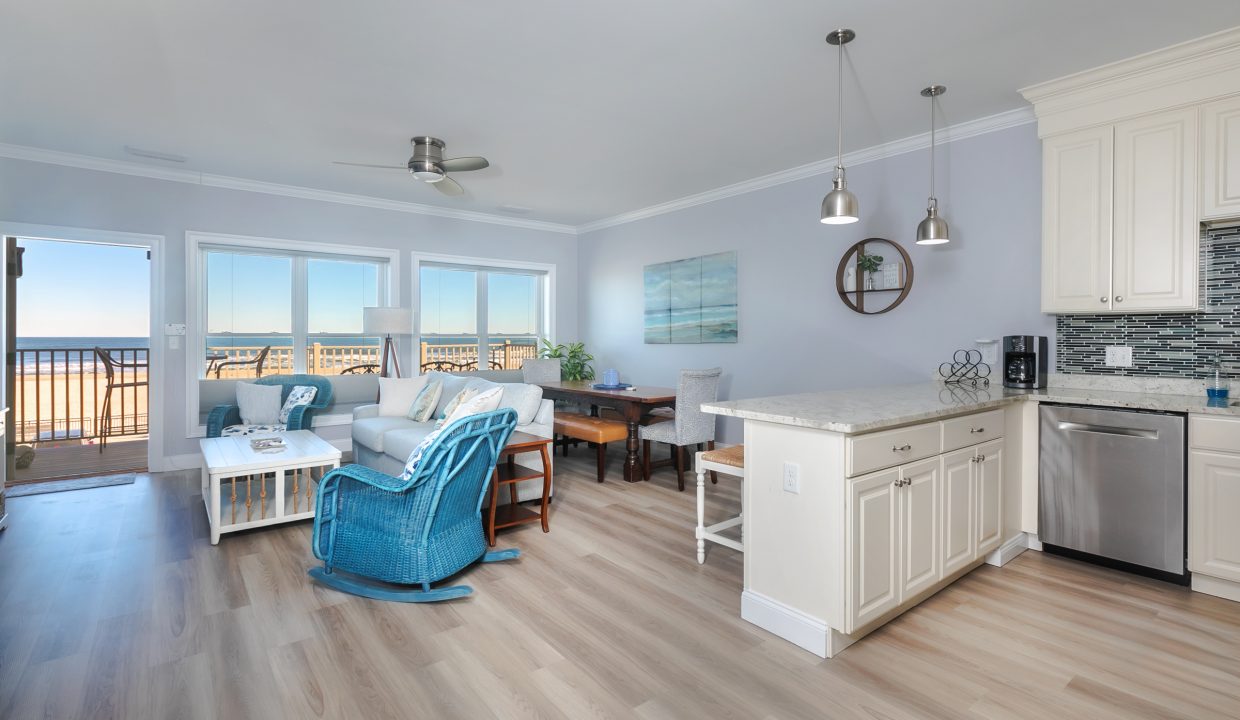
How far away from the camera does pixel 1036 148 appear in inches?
144

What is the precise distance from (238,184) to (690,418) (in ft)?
15.0

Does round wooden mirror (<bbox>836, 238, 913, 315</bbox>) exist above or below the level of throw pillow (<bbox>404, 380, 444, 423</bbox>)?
above

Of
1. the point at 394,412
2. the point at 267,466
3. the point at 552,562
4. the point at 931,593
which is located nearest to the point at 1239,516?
the point at 931,593

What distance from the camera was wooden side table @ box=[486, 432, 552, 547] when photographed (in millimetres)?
3471

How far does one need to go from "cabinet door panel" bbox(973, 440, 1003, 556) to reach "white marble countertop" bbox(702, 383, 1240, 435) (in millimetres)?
236

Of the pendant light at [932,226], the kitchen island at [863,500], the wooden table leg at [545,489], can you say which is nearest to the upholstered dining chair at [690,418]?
the wooden table leg at [545,489]

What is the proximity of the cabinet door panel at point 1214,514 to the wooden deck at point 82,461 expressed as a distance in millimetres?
7319

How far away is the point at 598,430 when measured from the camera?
4.89 m

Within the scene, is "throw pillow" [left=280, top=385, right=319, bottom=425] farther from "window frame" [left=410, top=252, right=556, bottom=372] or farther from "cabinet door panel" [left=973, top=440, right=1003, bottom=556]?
"cabinet door panel" [left=973, top=440, right=1003, bottom=556]

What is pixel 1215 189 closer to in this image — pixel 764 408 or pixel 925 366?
pixel 925 366

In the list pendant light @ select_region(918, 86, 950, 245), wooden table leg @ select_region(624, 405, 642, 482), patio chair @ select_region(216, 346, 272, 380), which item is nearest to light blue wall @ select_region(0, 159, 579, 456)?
patio chair @ select_region(216, 346, 272, 380)

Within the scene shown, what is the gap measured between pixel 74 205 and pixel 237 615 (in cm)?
426

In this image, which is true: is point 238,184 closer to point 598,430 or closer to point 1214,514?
point 598,430

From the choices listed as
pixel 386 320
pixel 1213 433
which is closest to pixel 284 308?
pixel 386 320
